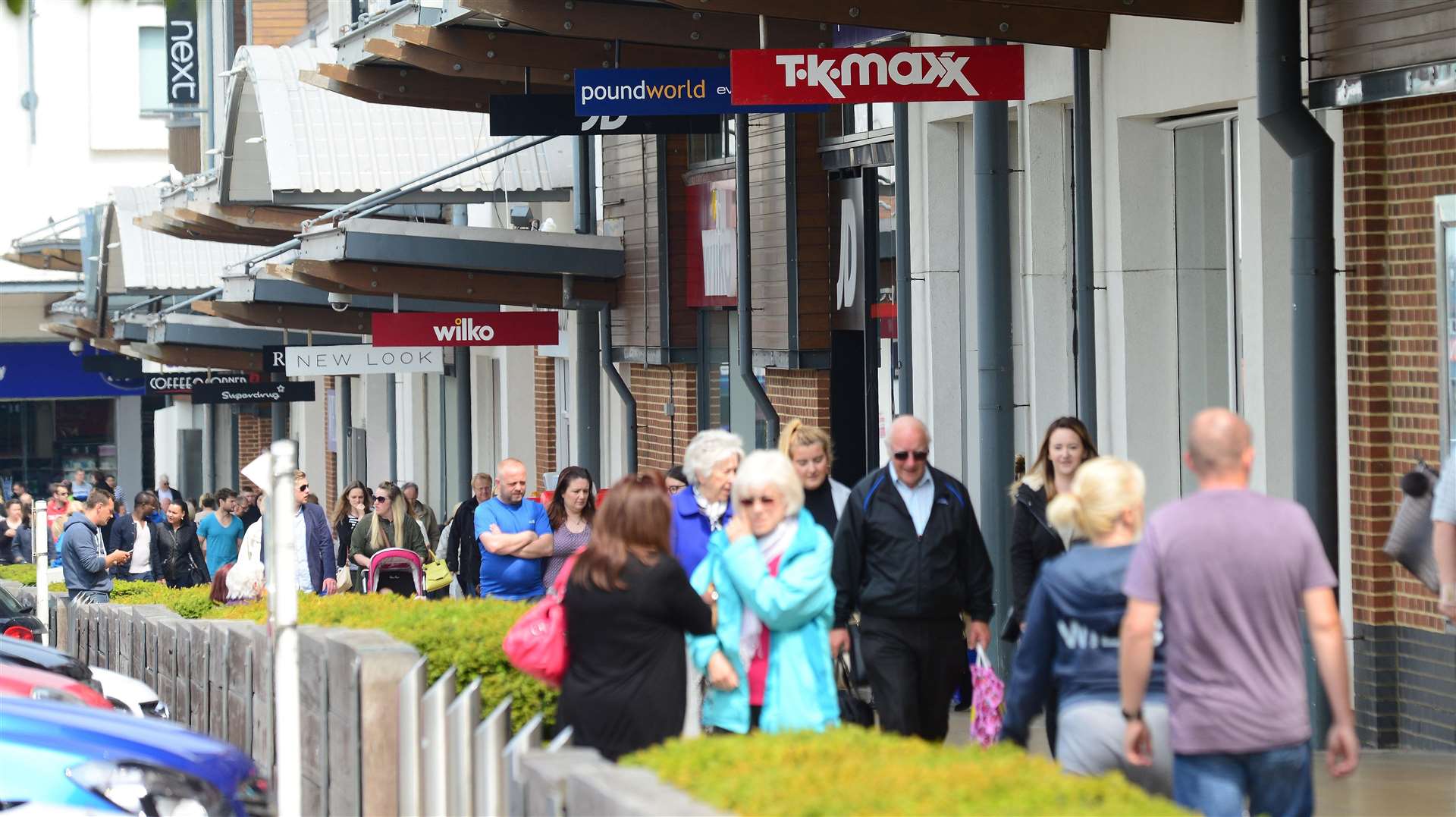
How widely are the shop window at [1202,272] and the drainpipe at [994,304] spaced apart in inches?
40.8

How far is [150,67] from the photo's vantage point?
60656 millimetres

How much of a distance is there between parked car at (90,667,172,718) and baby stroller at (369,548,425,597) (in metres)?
4.49

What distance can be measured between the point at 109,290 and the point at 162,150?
2120cm

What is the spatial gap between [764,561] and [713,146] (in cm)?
1435

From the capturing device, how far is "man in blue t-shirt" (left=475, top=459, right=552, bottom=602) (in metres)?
12.5

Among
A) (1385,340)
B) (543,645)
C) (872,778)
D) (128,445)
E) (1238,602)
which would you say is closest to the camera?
(872,778)

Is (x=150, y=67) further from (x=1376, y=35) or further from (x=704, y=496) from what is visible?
(x=704, y=496)

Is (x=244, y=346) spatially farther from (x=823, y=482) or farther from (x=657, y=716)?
(x=657, y=716)

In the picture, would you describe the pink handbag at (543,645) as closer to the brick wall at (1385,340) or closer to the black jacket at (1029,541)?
the black jacket at (1029,541)

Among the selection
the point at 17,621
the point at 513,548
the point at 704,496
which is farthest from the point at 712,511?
the point at 17,621

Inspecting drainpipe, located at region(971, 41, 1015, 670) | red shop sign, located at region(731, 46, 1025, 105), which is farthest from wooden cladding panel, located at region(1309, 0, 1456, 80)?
drainpipe, located at region(971, 41, 1015, 670)

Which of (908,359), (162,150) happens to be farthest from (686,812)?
(162,150)

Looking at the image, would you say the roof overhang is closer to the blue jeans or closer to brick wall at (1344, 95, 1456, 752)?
brick wall at (1344, 95, 1456, 752)

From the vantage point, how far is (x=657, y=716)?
752cm
